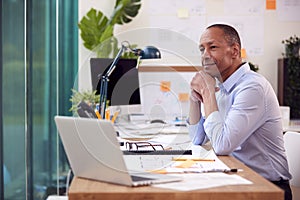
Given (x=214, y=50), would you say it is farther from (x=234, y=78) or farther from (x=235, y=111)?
(x=235, y=111)

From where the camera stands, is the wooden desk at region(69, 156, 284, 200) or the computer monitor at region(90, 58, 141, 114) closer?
the wooden desk at region(69, 156, 284, 200)

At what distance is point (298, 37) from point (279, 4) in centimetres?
31

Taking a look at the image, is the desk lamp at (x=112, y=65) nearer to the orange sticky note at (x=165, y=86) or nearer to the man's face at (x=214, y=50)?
the man's face at (x=214, y=50)

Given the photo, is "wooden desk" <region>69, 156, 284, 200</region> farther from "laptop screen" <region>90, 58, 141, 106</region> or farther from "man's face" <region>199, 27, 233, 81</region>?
"laptop screen" <region>90, 58, 141, 106</region>

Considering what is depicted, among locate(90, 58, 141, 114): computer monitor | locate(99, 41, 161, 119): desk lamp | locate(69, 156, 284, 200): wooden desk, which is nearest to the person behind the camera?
locate(69, 156, 284, 200): wooden desk

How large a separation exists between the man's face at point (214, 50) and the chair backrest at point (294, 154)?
46 centimetres

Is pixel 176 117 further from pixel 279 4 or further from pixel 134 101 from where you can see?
pixel 279 4

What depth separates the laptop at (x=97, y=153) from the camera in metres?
1.53

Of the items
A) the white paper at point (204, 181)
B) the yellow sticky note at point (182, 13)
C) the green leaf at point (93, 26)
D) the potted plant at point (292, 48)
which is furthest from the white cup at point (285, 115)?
the white paper at point (204, 181)

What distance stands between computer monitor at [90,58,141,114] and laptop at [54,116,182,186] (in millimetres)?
1703

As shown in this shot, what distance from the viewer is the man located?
221 cm

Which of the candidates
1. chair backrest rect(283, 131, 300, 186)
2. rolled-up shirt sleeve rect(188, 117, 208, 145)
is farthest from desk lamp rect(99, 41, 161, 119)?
chair backrest rect(283, 131, 300, 186)

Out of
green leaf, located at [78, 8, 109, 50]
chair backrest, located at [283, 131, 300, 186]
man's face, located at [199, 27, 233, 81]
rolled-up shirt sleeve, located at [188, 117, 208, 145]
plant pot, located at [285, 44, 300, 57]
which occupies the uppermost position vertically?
green leaf, located at [78, 8, 109, 50]

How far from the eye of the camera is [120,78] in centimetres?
355
